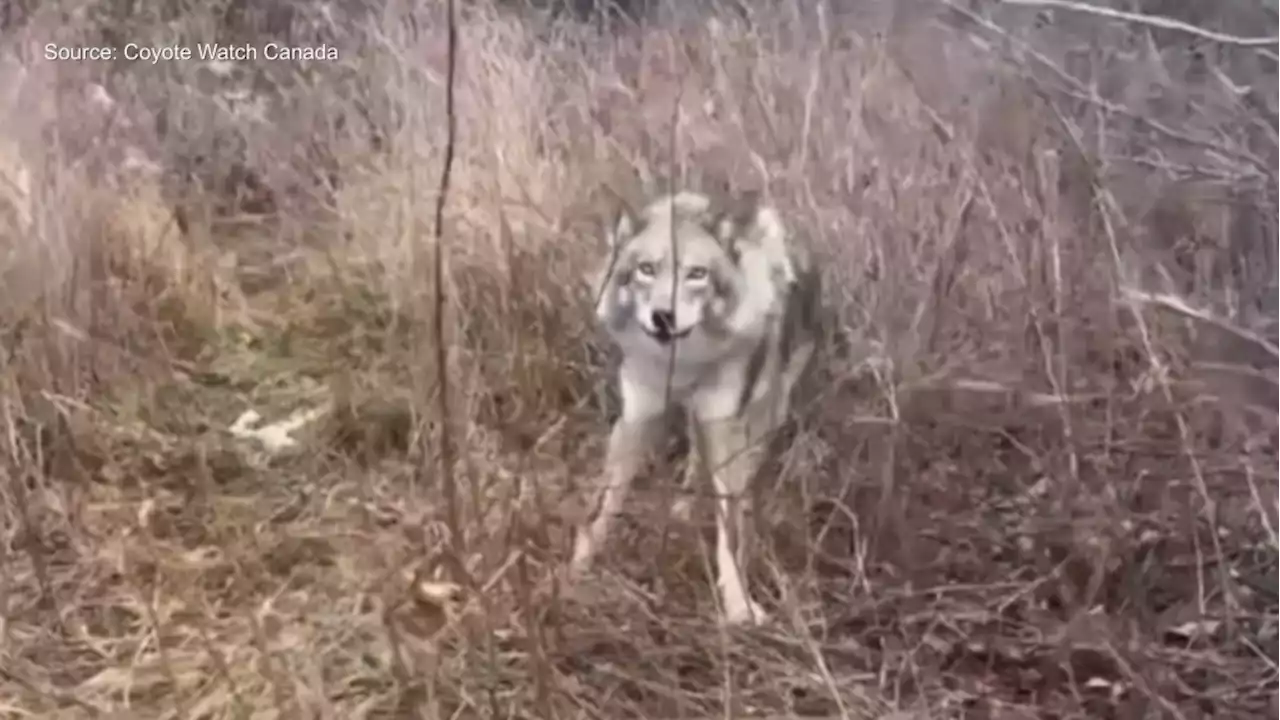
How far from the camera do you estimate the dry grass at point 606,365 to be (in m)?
1.08

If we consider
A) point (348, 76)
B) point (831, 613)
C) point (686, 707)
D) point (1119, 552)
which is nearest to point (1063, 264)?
point (1119, 552)

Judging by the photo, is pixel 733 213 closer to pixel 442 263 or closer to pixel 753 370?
pixel 753 370

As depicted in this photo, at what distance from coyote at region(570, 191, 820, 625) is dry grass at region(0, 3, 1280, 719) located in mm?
26

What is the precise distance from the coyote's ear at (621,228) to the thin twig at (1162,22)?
43cm

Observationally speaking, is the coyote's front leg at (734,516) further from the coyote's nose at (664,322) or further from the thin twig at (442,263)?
the thin twig at (442,263)

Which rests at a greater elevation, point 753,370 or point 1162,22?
point 1162,22

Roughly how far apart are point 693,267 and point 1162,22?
51 centimetres

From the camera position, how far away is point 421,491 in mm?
1109

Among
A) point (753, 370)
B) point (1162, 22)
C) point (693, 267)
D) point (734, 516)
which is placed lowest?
point (734, 516)

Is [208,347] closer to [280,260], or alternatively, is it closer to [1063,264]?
[280,260]

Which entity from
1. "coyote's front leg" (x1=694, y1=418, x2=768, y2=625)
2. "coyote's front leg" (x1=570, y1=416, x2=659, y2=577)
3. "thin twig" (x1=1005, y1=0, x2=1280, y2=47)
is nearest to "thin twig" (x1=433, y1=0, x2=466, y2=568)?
"coyote's front leg" (x1=570, y1=416, x2=659, y2=577)

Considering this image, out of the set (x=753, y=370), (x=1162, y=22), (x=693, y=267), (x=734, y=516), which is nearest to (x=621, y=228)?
(x=693, y=267)

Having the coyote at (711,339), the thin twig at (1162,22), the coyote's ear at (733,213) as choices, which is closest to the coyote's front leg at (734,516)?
the coyote at (711,339)

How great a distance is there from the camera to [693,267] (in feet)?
3.59
